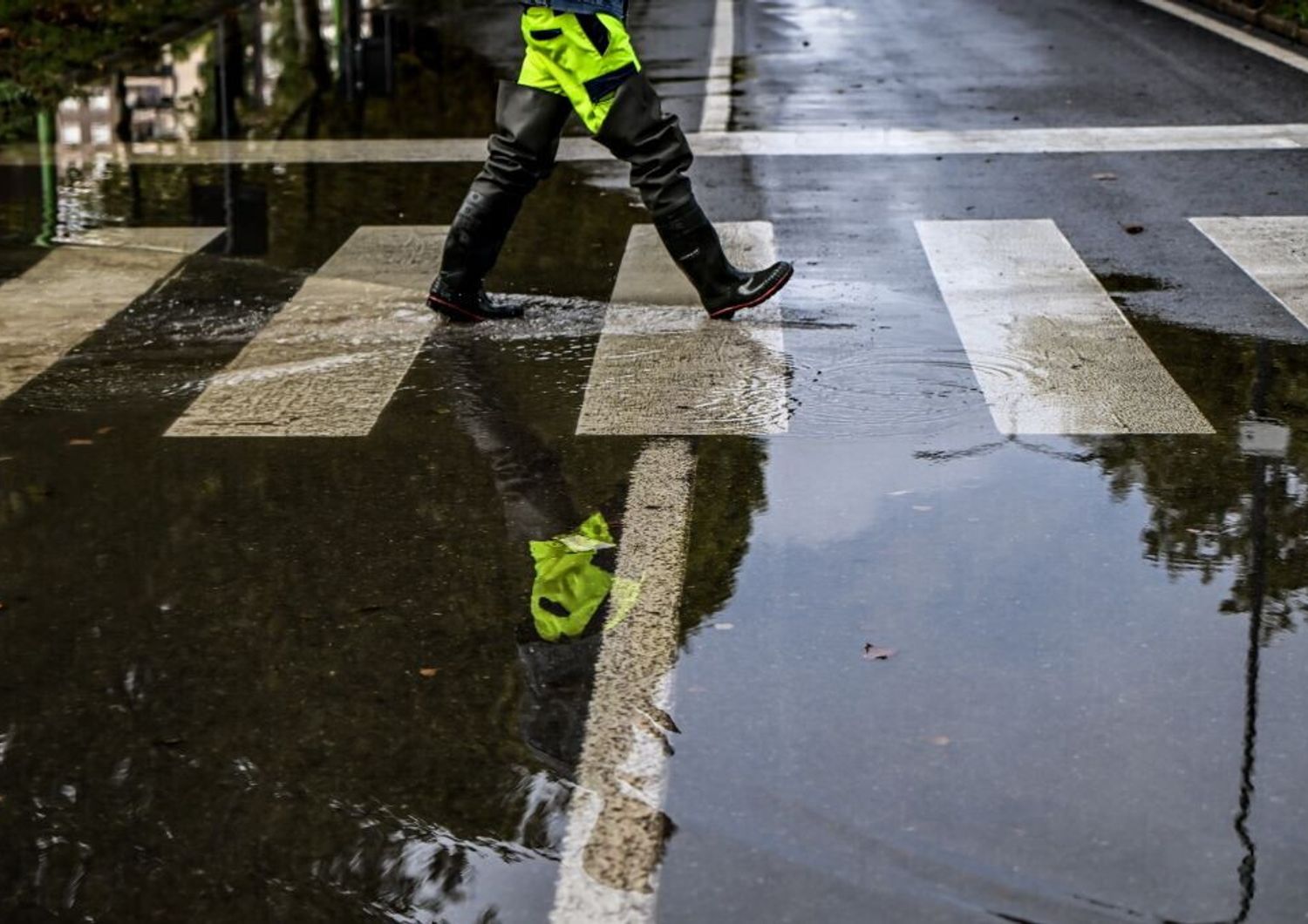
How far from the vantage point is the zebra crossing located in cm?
665

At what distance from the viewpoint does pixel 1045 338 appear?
24.5 feet

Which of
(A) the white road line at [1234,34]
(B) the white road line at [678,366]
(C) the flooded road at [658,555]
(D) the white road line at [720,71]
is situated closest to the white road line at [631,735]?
(C) the flooded road at [658,555]

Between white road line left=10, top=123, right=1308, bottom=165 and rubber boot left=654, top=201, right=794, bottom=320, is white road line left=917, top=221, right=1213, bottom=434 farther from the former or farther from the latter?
white road line left=10, top=123, right=1308, bottom=165

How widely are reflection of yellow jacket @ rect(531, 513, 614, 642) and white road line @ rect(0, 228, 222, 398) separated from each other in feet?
8.22

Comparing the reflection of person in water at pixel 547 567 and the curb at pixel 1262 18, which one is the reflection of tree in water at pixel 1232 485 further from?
the curb at pixel 1262 18

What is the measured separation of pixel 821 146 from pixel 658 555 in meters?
6.67

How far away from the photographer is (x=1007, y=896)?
12.0 feet

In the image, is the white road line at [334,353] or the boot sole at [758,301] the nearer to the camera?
the white road line at [334,353]

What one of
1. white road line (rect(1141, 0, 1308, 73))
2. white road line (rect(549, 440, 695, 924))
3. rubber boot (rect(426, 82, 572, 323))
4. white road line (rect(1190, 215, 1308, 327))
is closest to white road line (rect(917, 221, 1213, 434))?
white road line (rect(1190, 215, 1308, 327))

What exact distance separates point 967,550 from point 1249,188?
17.8 ft

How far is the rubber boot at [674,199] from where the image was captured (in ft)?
24.7

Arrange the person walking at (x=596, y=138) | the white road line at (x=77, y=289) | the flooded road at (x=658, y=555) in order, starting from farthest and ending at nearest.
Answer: the white road line at (x=77, y=289) < the person walking at (x=596, y=138) < the flooded road at (x=658, y=555)

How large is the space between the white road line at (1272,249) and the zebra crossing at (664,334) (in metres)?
0.01

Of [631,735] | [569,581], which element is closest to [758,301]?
[569,581]
